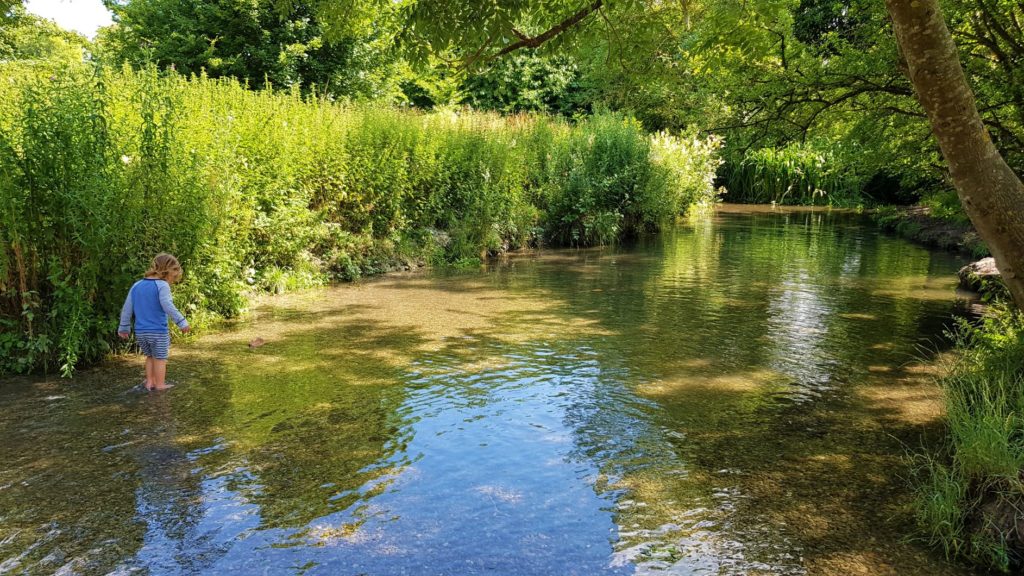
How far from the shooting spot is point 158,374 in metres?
6.57

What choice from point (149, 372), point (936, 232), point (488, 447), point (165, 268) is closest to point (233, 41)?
point (165, 268)

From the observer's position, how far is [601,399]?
21.4 feet

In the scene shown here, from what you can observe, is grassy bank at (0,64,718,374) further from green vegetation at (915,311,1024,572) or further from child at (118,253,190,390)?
green vegetation at (915,311,1024,572)

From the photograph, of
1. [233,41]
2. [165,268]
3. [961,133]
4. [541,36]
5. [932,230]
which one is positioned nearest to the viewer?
[961,133]

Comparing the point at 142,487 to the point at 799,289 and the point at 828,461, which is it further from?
the point at 799,289

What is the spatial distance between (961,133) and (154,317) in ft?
21.2

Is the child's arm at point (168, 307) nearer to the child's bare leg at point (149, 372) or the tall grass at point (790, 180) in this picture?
the child's bare leg at point (149, 372)

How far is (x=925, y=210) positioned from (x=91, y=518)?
24145mm

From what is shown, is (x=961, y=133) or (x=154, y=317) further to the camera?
(x=154, y=317)

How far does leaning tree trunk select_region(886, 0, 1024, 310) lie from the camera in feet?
13.3

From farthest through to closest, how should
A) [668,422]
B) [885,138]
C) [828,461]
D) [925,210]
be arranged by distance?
[925,210] < [885,138] < [668,422] < [828,461]

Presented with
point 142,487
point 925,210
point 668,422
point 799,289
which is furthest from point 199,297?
point 925,210

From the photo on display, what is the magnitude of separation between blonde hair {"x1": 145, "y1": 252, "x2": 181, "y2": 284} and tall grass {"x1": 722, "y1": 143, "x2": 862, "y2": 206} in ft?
91.5

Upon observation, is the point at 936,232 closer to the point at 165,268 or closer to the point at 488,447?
the point at 488,447
